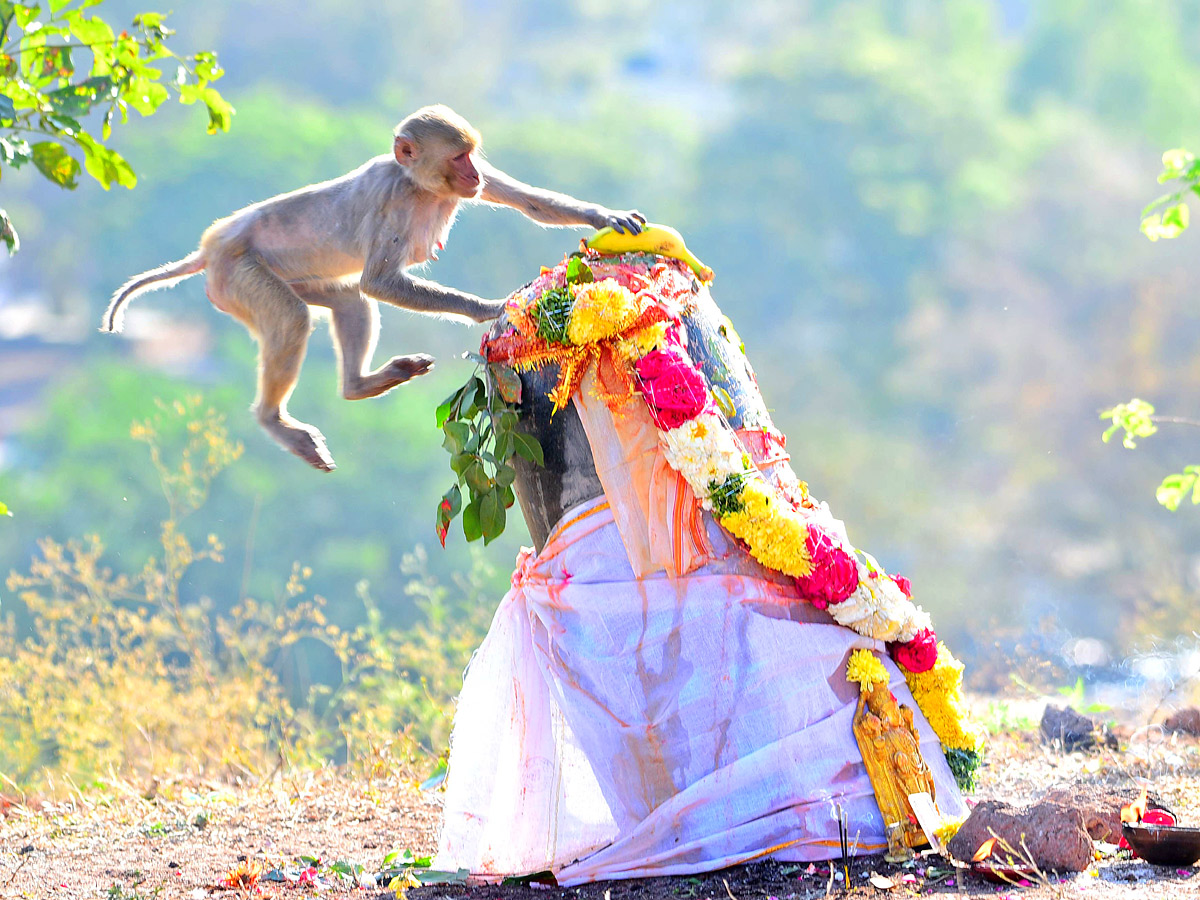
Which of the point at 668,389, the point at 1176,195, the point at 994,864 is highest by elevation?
the point at 1176,195

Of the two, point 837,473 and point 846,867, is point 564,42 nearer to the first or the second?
point 837,473

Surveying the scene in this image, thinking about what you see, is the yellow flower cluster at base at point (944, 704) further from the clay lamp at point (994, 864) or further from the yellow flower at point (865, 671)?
the clay lamp at point (994, 864)

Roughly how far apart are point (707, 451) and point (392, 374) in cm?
115

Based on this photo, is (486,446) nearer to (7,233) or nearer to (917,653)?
(917,653)

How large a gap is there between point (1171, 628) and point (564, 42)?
3605 cm

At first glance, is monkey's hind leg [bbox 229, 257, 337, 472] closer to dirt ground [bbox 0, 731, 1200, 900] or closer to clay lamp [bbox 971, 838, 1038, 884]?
dirt ground [bbox 0, 731, 1200, 900]

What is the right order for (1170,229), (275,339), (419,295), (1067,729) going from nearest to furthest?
(419,295), (275,339), (1067,729), (1170,229)

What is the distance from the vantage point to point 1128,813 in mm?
3848

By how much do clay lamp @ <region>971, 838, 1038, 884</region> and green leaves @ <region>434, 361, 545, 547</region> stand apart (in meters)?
1.66

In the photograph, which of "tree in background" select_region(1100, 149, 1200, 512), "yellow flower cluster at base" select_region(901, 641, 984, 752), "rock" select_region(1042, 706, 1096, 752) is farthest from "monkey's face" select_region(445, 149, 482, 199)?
"rock" select_region(1042, 706, 1096, 752)

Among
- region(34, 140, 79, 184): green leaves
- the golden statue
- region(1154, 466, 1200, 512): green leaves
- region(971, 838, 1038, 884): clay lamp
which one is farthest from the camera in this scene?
region(1154, 466, 1200, 512): green leaves

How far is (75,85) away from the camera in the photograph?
13.8 ft

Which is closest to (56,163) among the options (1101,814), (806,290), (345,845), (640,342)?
(640,342)

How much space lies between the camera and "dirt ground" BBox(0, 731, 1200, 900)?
11.6 feet
